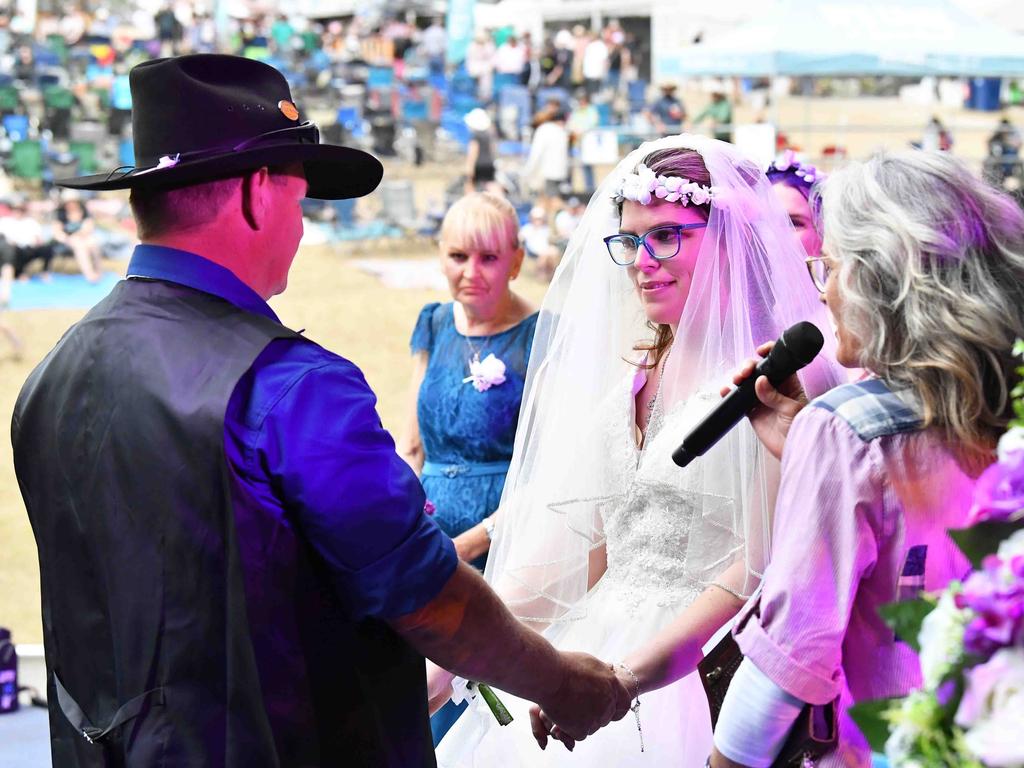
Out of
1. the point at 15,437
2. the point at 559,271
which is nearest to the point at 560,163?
the point at 559,271

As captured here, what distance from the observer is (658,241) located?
2686mm

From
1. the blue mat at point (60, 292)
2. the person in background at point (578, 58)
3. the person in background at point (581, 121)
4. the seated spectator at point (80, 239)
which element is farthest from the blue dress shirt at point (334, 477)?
the person in background at point (578, 58)

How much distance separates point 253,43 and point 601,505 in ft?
81.3

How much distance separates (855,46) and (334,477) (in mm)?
13947

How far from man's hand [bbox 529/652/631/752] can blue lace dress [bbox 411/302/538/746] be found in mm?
1489

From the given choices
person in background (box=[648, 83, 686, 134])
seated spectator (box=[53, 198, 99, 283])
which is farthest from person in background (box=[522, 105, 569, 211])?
seated spectator (box=[53, 198, 99, 283])

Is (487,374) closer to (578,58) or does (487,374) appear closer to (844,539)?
(844,539)

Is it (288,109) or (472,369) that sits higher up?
(288,109)

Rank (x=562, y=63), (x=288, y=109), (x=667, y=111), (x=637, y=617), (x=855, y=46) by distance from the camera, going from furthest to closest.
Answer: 1. (x=562, y=63)
2. (x=667, y=111)
3. (x=855, y=46)
4. (x=637, y=617)
5. (x=288, y=109)

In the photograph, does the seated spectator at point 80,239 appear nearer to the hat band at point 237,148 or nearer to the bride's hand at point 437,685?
the bride's hand at point 437,685

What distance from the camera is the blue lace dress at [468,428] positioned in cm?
389

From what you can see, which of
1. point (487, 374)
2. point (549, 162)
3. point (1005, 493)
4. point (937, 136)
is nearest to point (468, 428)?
point (487, 374)

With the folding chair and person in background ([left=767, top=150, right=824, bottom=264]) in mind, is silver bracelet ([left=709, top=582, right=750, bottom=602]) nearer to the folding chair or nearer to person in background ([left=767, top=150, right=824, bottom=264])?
person in background ([left=767, top=150, right=824, bottom=264])

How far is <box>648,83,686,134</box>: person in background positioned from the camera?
65.8 feet
